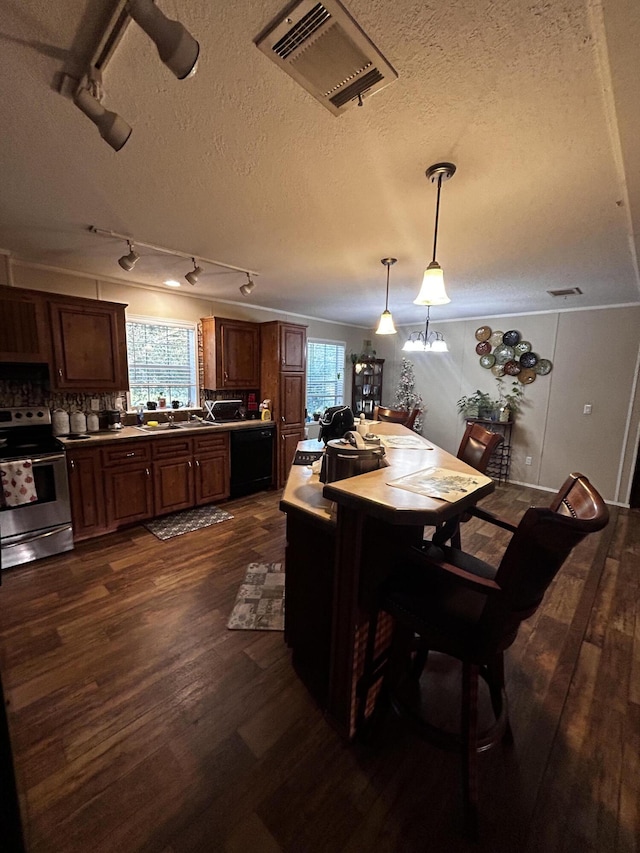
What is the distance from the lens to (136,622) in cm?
212

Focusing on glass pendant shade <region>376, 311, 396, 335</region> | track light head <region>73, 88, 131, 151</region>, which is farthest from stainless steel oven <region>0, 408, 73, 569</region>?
glass pendant shade <region>376, 311, 396, 335</region>

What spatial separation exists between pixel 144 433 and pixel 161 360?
1173 mm

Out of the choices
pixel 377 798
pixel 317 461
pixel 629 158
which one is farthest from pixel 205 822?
pixel 629 158

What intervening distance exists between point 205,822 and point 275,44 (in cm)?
254

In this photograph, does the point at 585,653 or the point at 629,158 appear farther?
the point at 585,653

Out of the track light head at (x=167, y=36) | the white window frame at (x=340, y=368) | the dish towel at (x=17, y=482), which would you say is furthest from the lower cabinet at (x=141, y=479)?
the track light head at (x=167, y=36)

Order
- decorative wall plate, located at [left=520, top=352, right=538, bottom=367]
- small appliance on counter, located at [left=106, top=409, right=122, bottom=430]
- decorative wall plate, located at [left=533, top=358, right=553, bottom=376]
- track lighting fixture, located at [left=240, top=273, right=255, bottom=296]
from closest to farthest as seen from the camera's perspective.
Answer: track lighting fixture, located at [left=240, top=273, right=255, bottom=296]
small appliance on counter, located at [left=106, top=409, right=122, bottom=430]
decorative wall plate, located at [left=533, top=358, right=553, bottom=376]
decorative wall plate, located at [left=520, top=352, right=538, bottom=367]

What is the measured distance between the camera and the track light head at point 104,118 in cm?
101

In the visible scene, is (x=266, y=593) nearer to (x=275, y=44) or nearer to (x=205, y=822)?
(x=205, y=822)

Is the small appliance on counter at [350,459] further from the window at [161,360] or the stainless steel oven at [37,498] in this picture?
the window at [161,360]

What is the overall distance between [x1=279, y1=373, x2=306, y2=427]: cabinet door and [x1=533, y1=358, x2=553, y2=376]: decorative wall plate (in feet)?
11.2

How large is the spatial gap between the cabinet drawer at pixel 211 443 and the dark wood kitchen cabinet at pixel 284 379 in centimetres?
80

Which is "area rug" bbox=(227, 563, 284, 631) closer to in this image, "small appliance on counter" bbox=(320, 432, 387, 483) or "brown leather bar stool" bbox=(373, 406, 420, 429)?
"small appliance on counter" bbox=(320, 432, 387, 483)

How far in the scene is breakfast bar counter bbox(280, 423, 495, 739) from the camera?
4.08 feet
